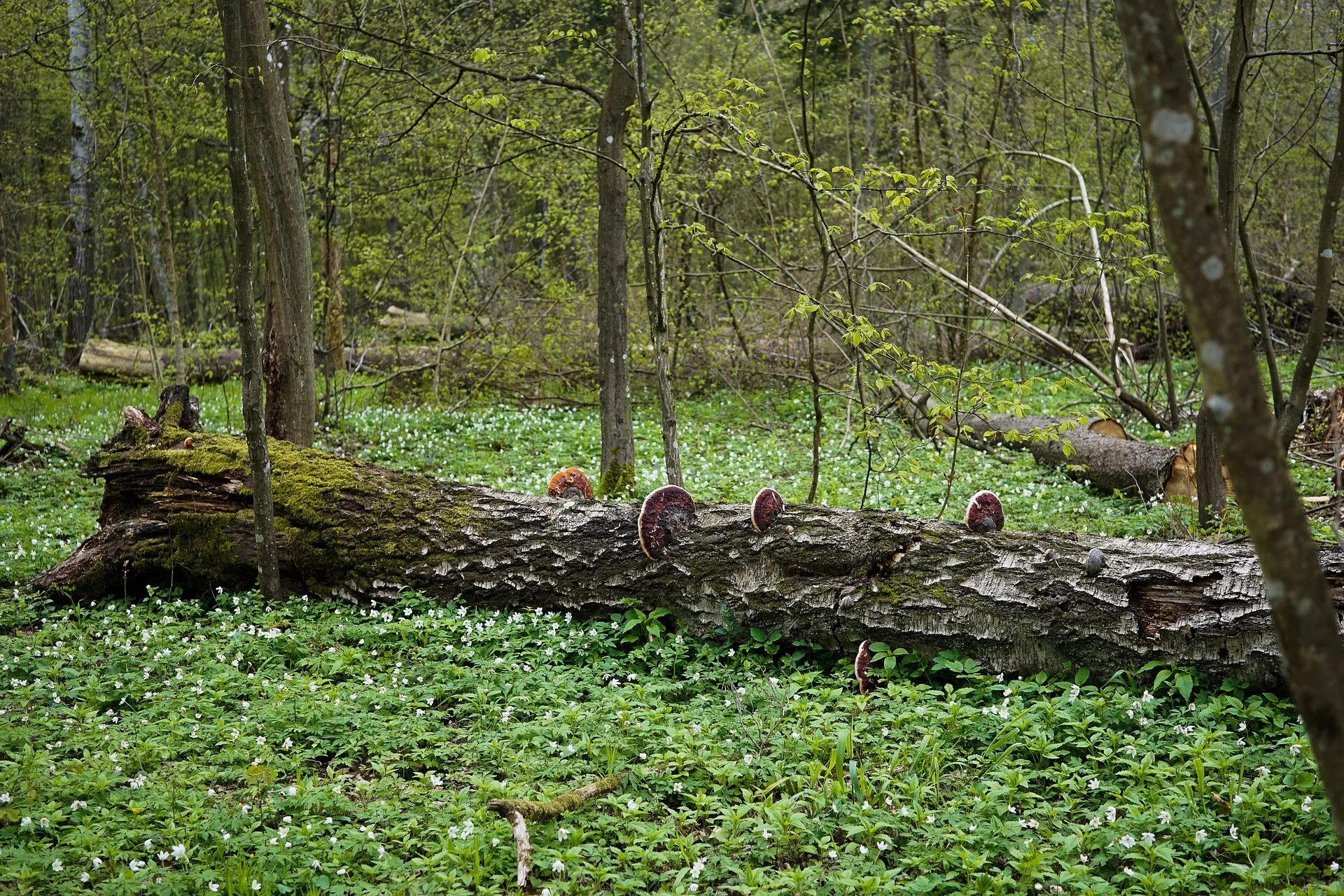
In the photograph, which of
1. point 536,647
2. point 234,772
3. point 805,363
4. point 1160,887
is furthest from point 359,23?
point 805,363

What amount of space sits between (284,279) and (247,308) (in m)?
3.22

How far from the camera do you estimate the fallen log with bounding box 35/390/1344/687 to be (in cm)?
474

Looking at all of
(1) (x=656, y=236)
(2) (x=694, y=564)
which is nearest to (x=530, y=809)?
(2) (x=694, y=564)

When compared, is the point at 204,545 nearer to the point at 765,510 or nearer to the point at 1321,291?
the point at 765,510

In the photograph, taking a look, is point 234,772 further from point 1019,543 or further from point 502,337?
point 502,337

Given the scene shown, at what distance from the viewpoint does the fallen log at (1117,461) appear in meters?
8.85

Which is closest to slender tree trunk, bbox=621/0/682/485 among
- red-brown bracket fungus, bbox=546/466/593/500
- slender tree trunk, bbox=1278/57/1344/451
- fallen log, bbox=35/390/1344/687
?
red-brown bracket fungus, bbox=546/466/593/500

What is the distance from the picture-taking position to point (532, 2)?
14.5m

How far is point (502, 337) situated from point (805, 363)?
5143 millimetres

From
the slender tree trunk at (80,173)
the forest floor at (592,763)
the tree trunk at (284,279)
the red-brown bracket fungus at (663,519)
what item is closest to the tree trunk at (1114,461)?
the red-brown bracket fungus at (663,519)

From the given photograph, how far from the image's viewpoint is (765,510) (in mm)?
5676

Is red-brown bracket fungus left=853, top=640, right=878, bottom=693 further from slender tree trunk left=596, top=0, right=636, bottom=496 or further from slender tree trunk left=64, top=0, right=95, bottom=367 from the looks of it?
slender tree trunk left=64, top=0, right=95, bottom=367

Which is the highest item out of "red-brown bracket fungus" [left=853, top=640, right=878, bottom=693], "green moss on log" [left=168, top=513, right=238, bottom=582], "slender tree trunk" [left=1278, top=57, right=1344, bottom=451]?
"slender tree trunk" [left=1278, top=57, right=1344, bottom=451]

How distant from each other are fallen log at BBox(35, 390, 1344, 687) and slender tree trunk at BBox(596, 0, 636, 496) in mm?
2395
